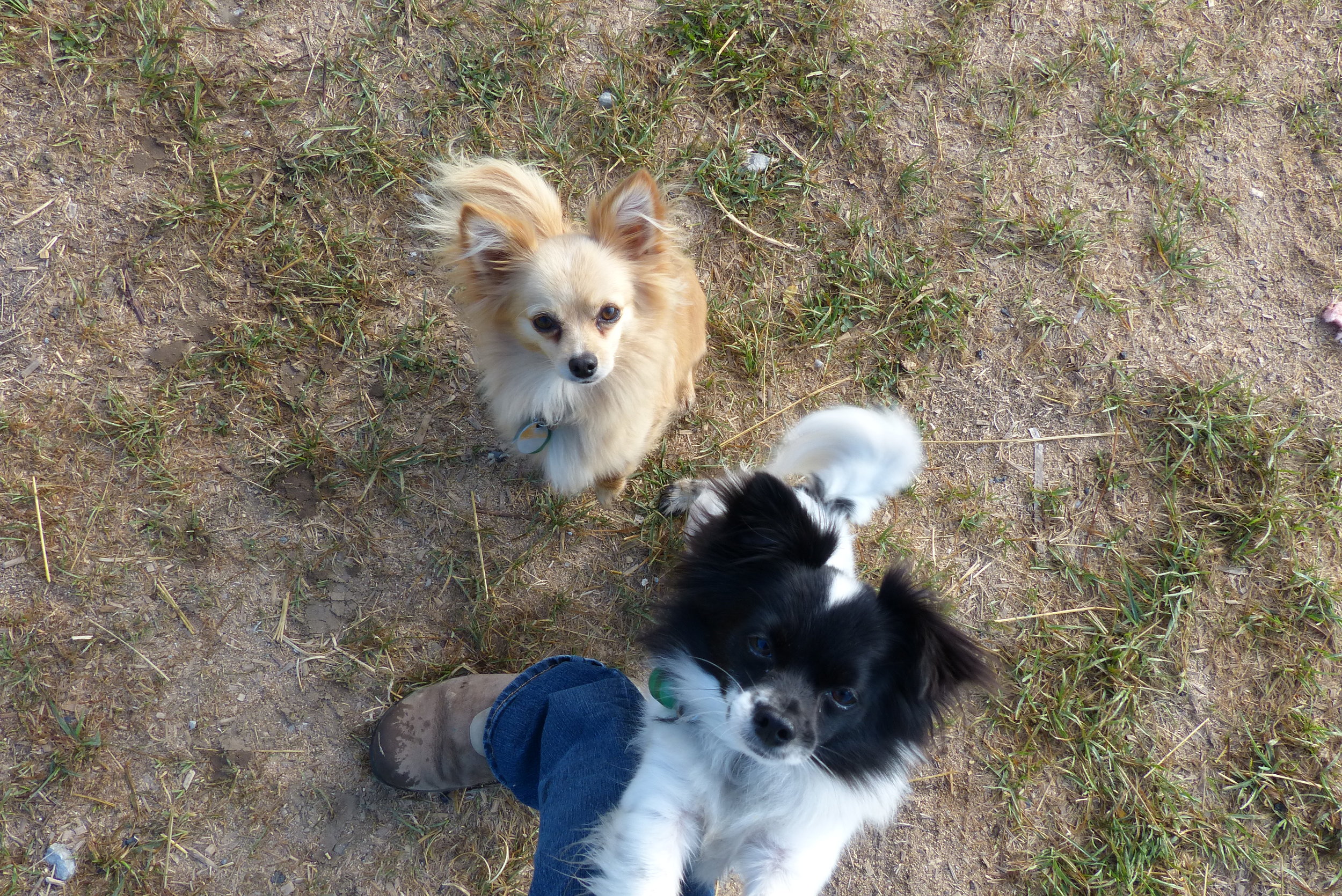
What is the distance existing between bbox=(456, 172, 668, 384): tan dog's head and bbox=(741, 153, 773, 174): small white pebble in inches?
42.2

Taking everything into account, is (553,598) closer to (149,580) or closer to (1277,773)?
(149,580)

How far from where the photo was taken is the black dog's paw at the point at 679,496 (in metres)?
3.07

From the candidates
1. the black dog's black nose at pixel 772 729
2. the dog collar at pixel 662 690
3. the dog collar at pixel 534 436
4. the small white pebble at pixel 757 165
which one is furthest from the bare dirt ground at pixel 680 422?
the black dog's black nose at pixel 772 729

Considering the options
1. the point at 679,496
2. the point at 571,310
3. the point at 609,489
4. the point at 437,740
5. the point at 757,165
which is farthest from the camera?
the point at 757,165

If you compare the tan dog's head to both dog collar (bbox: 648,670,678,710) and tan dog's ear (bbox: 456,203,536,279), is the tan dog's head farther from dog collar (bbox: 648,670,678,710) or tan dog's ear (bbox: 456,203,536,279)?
dog collar (bbox: 648,670,678,710)

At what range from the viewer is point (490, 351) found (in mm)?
2615

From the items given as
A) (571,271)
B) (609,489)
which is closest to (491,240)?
(571,271)

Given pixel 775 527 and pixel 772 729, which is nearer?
pixel 772 729

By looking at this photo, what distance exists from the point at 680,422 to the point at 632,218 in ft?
3.41

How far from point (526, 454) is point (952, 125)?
252 cm

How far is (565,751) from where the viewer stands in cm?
230

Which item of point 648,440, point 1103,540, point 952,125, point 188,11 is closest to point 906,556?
point 1103,540

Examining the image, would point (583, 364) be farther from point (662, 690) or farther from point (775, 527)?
point (662, 690)

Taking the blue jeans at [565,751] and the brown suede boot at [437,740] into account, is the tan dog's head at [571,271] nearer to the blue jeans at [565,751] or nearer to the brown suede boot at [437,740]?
the blue jeans at [565,751]
